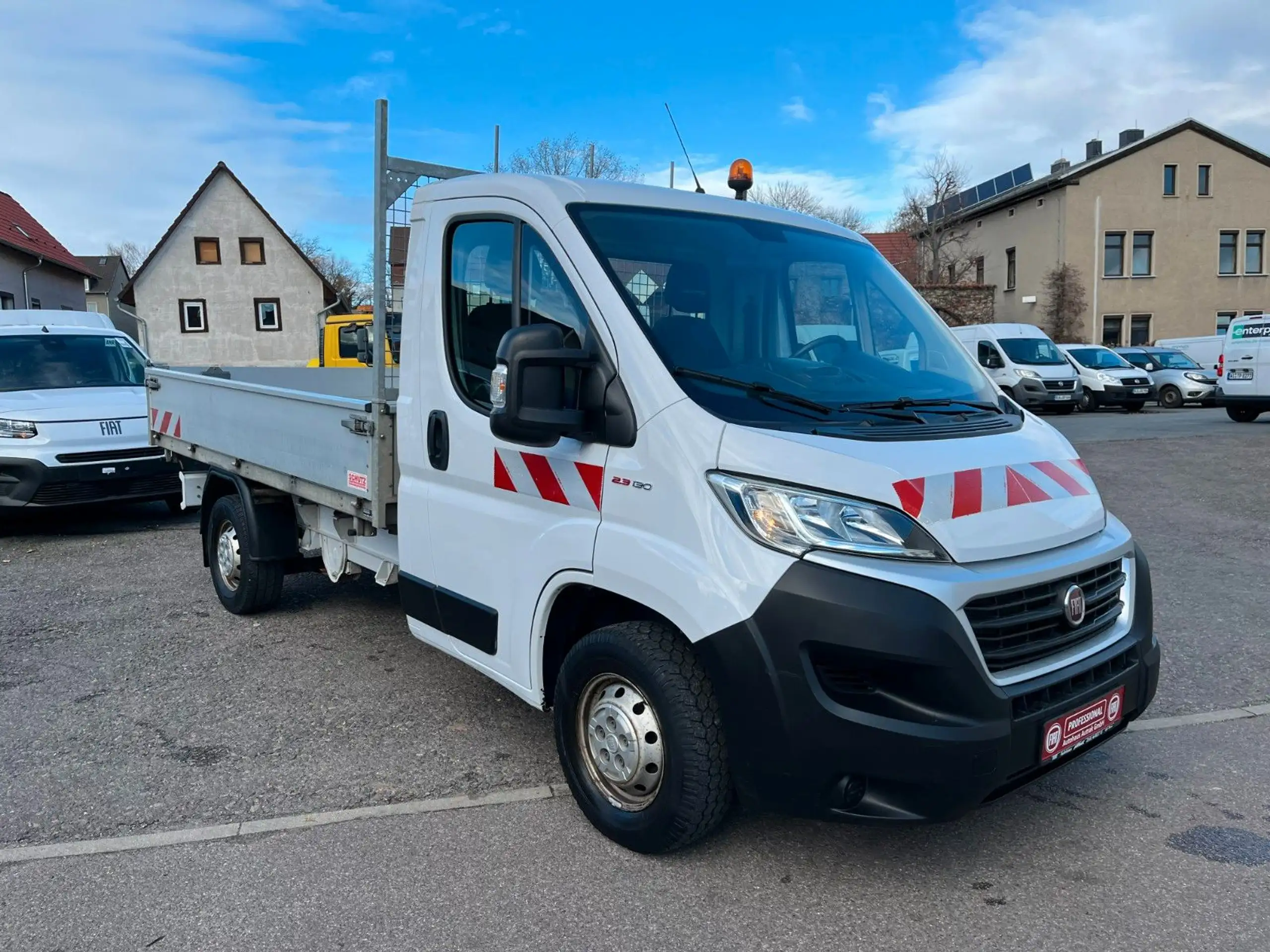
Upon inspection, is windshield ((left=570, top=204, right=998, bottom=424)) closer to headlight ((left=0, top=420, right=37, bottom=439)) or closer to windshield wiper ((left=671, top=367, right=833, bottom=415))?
windshield wiper ((left=671, top=367, right=833, bottom=415))

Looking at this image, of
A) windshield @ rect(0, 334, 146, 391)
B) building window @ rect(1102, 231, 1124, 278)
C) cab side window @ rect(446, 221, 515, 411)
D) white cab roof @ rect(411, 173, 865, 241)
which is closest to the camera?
white cab roof @ rect(411, 173, 865, 241)

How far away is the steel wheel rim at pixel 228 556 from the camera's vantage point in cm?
600

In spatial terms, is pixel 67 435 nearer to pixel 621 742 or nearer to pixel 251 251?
pixel 621 742

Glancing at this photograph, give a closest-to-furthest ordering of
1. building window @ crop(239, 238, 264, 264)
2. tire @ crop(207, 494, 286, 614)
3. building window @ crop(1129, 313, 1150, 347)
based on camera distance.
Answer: tire @ crop(207, 494, 286, 614), building window @ crop(1129, 313, 1150, 347), building window @ crop(239, 238, 264, 264)

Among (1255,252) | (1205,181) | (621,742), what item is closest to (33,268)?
(621,742)

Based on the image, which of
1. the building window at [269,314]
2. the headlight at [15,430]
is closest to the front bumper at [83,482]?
the headlight at [15,430]

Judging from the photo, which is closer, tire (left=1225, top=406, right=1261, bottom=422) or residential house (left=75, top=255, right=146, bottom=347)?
tire (left=1225, top=406, right=1261, bottom=422)

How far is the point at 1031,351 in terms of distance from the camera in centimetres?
2372

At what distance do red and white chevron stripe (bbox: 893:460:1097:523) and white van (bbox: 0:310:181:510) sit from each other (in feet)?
24.0

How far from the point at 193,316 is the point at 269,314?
132 inches

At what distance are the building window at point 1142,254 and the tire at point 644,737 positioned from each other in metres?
41.4

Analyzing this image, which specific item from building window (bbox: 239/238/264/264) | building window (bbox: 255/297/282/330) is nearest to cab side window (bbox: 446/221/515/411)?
building window (bbox: 255/297/282/330)

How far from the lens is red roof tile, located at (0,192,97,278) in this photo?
29797 millimetres

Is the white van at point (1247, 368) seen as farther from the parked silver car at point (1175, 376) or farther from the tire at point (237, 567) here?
the tire at point (237, 567)
